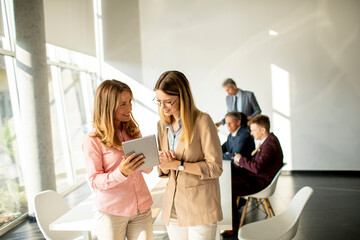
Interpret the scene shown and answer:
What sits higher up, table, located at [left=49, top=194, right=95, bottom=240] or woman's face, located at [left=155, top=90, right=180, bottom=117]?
woman's face, located at [left=155, top=90, right=180, bottom=117]

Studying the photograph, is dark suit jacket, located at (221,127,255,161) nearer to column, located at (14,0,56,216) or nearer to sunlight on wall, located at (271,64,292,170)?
column, located at (14,0,56,216)

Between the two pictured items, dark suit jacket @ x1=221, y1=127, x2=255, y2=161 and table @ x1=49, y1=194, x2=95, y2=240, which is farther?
dark suit jacket @ x1=221, y1=127, x2=255, y2=161

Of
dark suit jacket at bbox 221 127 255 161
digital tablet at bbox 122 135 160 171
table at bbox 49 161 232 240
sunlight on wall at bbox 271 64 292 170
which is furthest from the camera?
sunlight on wall at bbox 271 64 292 170

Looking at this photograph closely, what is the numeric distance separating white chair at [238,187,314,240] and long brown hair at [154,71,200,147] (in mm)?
1216

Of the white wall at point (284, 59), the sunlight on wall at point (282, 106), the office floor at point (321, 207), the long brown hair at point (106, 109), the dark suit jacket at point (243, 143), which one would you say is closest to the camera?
the long brown hair at point (106, 109)

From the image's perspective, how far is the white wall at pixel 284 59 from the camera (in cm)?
659

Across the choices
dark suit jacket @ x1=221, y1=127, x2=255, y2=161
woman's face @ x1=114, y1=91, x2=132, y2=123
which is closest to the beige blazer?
woman's face @ x1=114, y1=91, x2=132, y2=123

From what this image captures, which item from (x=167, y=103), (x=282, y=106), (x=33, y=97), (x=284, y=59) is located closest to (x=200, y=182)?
(x=167, y=103)

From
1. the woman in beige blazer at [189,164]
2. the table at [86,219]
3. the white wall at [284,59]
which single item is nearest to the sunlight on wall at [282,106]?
the white wall at [284,59]

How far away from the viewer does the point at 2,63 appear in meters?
4.30

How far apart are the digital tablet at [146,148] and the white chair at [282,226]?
3.94 ft

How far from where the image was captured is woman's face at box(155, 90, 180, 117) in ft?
5.39

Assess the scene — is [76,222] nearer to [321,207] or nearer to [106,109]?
[106,109]

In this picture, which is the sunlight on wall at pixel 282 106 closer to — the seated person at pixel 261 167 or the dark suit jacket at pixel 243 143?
the dark suit jacket at pixel 243 143
